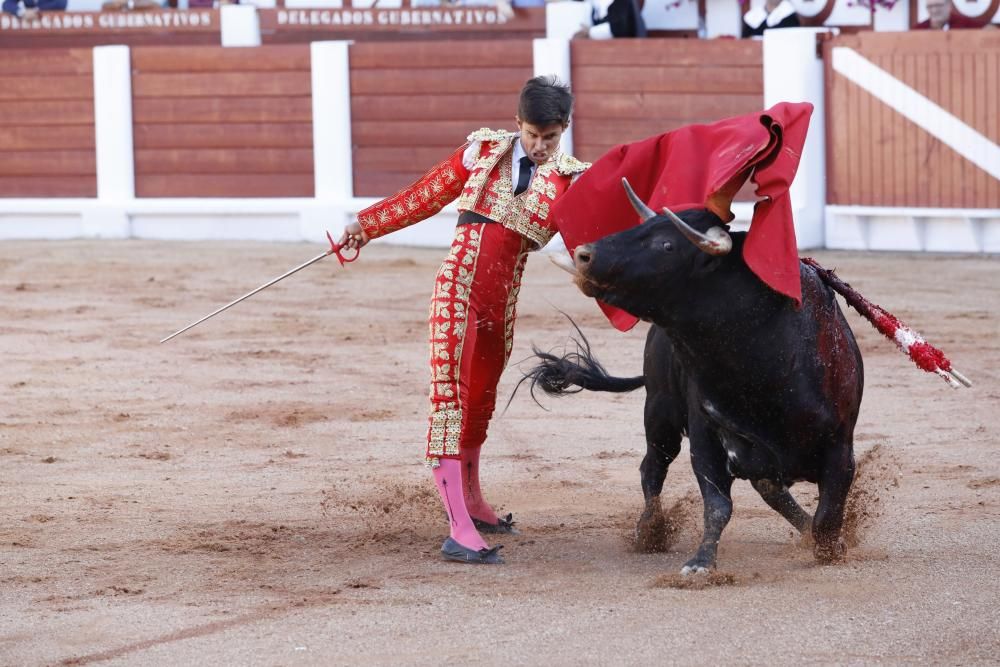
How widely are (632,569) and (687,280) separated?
630 mm

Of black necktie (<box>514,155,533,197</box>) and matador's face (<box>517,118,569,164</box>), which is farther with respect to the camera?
black necktie (<box>514,155,533,197</box>)

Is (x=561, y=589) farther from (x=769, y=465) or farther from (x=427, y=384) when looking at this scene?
(x=427, y=384)

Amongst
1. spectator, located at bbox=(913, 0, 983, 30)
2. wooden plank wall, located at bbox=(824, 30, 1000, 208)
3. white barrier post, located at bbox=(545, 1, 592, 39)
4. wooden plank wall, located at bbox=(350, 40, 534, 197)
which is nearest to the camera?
wooden plank wall, located at bbox=(824, 30, 1000, 208)

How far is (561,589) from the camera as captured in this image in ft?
10.4

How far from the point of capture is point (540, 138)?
336cm

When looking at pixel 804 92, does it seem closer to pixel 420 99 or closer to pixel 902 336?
pixel 420 99

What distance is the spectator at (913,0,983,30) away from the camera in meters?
9.39

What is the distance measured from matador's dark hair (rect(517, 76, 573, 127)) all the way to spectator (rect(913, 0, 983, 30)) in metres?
6.57

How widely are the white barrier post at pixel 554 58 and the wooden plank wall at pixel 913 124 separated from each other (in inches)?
57.7

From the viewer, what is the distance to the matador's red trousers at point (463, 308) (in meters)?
3.45

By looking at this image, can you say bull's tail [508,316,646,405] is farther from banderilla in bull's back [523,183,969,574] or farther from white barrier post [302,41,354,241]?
white barrier post [302,41,354,241]

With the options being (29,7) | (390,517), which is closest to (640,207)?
(390,517)

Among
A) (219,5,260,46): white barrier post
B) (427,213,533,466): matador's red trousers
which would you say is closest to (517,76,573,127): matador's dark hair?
(427,213,533,466): matador's red trousers

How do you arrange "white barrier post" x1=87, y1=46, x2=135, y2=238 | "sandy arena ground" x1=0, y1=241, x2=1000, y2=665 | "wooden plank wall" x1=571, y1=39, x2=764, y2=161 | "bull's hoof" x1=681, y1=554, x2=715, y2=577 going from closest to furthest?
"sandy arena ground" x1=0, y1=241, x2=1000, y2=665 < "bull's hoof" x1=681, y1=554, x2=715, y2=577 < "wooden plank wall" x1=571, y1=39, x2=764, y2=161 < "white barrier post" x1=87, y1=46, x2=135, y2=238
